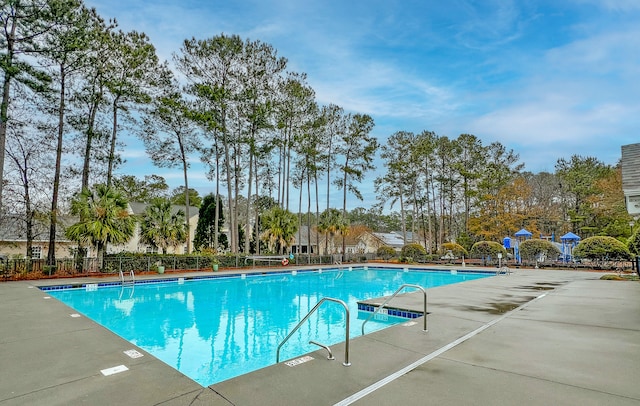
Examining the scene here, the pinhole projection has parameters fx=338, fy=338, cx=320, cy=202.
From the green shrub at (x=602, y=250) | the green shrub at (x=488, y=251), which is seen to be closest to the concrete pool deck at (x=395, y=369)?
the green shrub at (x=602, y=250)

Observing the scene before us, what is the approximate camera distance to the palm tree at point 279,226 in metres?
22.8

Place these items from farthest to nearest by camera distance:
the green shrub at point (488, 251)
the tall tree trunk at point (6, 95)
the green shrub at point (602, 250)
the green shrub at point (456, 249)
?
the green shrub at point (456, 249)
the green shrub at point (488, 251)
the green shrub at point (602, 250)
the tall tree trunk at point (6, 95)

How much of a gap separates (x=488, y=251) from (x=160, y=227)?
19787 mm

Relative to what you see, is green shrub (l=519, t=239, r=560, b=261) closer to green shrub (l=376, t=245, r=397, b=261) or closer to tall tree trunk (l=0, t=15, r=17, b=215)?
green shrub (l=376, t=245, r=397, b=261)

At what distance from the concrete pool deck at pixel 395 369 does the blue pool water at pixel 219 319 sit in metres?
1.24

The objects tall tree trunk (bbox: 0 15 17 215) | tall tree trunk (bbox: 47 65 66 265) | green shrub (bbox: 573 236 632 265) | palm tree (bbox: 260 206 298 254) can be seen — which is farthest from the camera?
palm tree (bbox: 260 206 298 254)

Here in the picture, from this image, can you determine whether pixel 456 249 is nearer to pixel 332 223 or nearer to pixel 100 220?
pixel 332 223

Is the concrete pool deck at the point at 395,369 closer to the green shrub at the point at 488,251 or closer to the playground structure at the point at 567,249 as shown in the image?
the playground structure at the point at 567,249

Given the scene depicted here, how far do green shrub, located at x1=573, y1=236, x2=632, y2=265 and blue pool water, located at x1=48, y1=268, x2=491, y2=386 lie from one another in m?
10.8

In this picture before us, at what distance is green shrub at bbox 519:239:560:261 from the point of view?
19656 mm

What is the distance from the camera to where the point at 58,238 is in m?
20.4

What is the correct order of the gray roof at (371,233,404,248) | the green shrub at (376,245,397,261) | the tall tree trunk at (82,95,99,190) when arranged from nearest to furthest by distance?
1. the tall tree trunk at (82,95,99,190)
2. the green shrub at (376,245,397,261)
3. the gray roof at (371,233,404,248)

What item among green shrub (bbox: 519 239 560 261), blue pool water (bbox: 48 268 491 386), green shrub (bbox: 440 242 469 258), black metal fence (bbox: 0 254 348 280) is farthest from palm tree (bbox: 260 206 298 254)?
green shrub (bbox: 519 239 560 261)

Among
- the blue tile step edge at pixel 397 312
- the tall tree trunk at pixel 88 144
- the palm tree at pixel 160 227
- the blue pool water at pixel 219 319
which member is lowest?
the blue pool water at pixel 219 319
